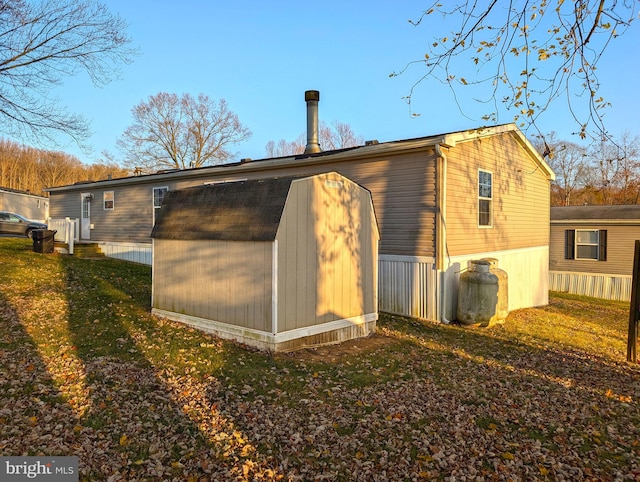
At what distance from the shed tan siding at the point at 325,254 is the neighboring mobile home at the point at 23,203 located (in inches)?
1352

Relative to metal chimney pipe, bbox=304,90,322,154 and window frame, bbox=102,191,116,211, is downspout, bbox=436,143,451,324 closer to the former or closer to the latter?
metal chimney pipe, bbox=304,90,322,154

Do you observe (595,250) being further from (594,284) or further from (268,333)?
(268,333)

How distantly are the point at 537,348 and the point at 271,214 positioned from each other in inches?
232

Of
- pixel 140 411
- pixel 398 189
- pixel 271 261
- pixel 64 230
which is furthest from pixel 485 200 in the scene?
pixel 64 230

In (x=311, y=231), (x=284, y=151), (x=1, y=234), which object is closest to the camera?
(x=311, y=231)

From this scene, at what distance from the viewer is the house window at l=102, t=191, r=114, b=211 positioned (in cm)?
1791

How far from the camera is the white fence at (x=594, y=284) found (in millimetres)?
19578

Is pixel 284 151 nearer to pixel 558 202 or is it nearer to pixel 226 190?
pixel 558 202

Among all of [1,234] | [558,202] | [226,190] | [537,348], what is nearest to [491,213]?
[537,348]

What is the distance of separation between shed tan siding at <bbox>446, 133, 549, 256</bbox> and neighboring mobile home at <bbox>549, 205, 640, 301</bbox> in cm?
612

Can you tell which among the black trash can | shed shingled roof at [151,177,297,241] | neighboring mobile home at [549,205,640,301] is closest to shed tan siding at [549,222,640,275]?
neighboring mobile home at [549,205,640,301]

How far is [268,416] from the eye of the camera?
4660 mm

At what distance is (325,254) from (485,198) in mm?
6462

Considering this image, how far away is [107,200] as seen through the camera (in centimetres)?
1805
